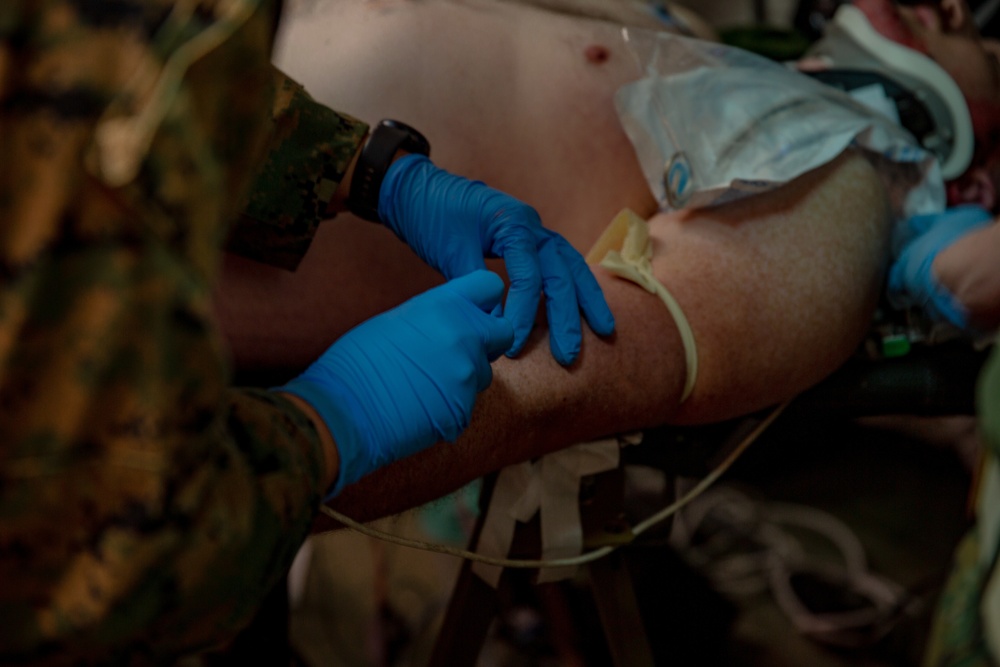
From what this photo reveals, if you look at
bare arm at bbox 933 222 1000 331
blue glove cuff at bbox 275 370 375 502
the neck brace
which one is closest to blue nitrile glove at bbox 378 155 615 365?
blue glove cuff at bbox 275 370 375 502

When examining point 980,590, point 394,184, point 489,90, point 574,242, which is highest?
point 489,90

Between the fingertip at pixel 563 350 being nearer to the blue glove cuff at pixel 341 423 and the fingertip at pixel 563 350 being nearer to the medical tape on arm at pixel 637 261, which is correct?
the medical tape on arm at pixel 637 261

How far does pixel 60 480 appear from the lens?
0.44 metres

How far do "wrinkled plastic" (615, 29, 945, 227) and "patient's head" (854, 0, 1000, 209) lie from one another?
7.1 inches

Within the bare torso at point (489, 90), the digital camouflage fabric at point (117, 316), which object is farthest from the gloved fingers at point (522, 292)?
the digital camouflage fabric at point (117, 316)

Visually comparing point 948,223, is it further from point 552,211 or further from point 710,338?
point 552,211

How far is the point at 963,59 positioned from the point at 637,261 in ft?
3.00

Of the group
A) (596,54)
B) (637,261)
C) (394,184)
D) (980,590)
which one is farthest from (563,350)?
(596,54)

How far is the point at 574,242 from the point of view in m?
1.15

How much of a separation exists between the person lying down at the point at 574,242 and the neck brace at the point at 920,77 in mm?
104

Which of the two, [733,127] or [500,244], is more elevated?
[733,127]

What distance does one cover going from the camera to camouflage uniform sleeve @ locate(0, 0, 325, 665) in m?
0.41

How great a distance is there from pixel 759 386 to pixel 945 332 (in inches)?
14.1

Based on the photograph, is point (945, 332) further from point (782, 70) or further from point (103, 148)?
point (103, 148)
